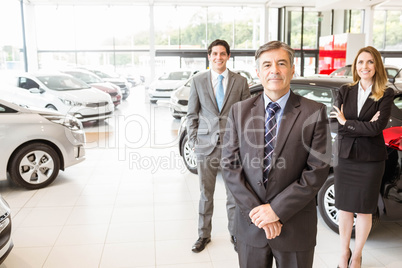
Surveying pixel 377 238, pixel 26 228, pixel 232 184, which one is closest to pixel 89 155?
pixel 26 228

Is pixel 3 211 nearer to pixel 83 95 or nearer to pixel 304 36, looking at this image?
pixel 83 95

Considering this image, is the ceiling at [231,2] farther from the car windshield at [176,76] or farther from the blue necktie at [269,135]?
the blue necktie at [269,135]

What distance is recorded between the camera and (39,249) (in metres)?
2.98

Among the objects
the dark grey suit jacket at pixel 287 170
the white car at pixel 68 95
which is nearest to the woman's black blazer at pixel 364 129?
the dark grey suit jacket at pixel 287 170

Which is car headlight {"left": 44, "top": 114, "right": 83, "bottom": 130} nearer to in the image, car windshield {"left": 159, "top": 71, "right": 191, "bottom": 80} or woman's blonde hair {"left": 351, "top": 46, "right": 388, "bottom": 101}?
woman's blonde hair {"left": 351, "top": 46, "right": 388, "bottom": 101}

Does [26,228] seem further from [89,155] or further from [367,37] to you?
[367,37]

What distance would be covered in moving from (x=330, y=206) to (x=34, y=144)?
331cm

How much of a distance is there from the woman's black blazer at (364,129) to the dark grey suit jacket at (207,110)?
0.79 m

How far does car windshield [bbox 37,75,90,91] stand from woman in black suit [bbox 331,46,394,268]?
7634mm

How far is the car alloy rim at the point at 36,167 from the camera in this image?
14.2 ft

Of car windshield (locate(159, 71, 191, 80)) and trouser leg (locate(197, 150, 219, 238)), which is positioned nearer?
trouser leg (locate(197, 150, 219, 238))

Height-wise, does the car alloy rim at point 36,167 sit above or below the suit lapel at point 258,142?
below

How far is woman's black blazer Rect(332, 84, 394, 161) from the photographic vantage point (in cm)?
242

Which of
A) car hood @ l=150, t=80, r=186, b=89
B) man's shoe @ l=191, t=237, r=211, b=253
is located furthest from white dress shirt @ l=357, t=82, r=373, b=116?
car hood @ l=150, t=80, r=186, b=89
